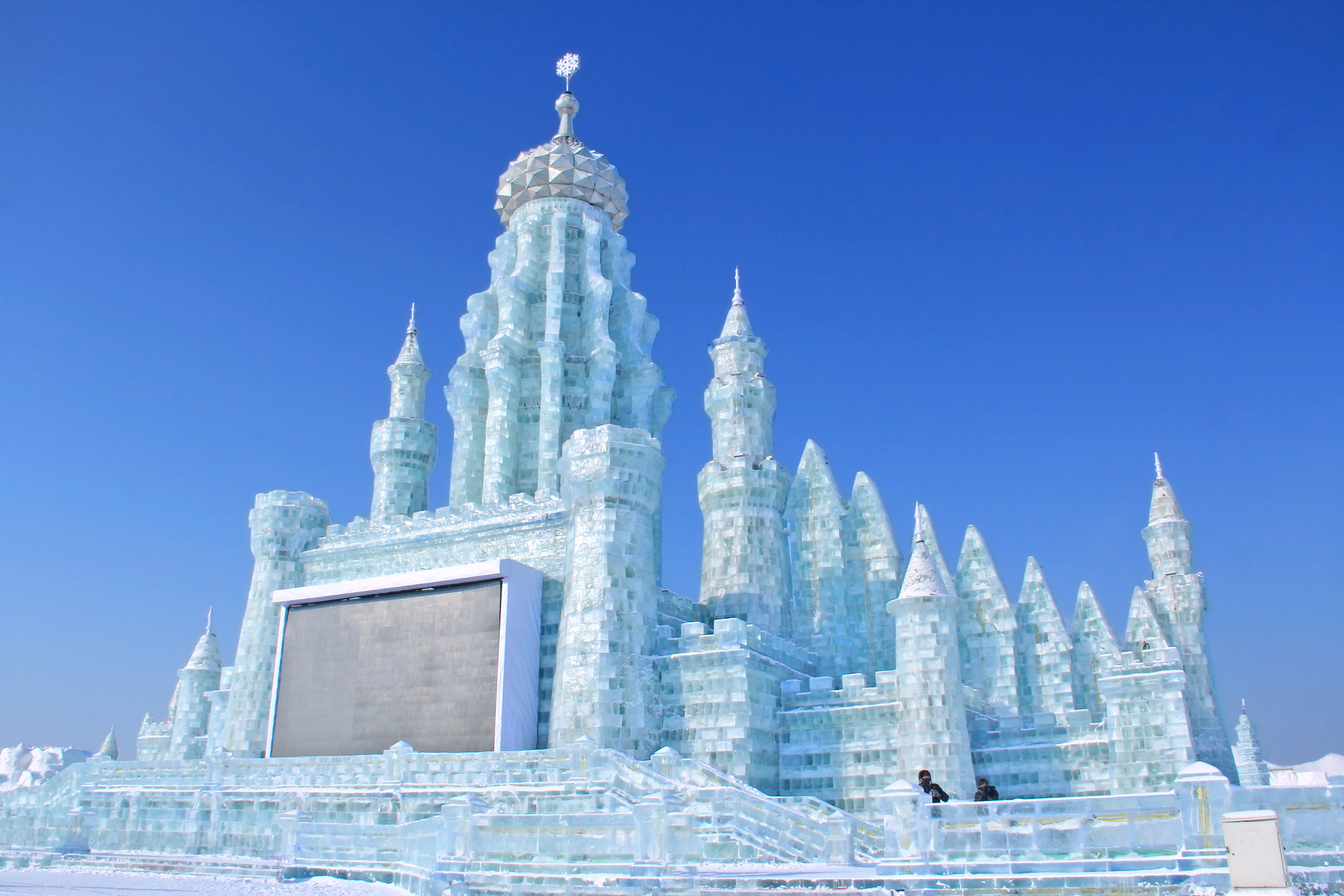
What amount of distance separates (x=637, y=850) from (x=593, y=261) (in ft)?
A: 86.7

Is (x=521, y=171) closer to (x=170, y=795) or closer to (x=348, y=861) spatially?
(x=170, y=795)

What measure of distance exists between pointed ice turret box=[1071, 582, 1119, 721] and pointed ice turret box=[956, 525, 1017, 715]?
188 centimetres

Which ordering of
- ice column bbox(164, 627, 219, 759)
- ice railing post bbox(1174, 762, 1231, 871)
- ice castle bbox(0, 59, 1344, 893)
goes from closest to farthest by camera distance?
1. ice railing post bbox(1174, 762, 1231, 871)
2. ice castle bbox(0, 59, 1344, 893)
3. ice column bbox(164, 627, 219, 759)

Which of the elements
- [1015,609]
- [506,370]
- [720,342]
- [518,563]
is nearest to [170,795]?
[518,563]

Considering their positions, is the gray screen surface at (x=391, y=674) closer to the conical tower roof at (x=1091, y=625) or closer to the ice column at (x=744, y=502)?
the ice column at (x=744, y=502)

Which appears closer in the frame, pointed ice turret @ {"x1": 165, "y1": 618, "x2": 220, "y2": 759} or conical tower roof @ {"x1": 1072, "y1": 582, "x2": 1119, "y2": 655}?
conical tower roof @ {"x1": 1072, "y1": 582, "x2": 1119, "y2": 655}

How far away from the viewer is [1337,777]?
17.3 m

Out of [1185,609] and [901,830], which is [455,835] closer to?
[901,830]

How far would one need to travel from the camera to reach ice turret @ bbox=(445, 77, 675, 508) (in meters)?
36.1

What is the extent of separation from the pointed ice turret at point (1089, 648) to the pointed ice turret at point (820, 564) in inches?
265

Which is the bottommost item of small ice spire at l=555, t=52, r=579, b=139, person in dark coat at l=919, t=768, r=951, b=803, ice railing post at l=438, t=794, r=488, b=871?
ice railing post at l=438, t=794, r=488, b=871

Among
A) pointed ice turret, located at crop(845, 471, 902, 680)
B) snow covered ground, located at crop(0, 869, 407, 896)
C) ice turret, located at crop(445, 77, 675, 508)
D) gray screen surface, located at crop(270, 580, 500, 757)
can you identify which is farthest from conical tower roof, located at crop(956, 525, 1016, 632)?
snow covered ground, located at crop(0, 869, 407, 896)

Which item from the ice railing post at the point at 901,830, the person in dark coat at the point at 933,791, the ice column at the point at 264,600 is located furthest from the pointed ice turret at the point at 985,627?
the ice column at the point at 264,600

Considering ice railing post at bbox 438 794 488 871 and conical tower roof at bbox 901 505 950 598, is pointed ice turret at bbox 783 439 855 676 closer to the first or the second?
conical tower roof at bbox 901 505 950 598
